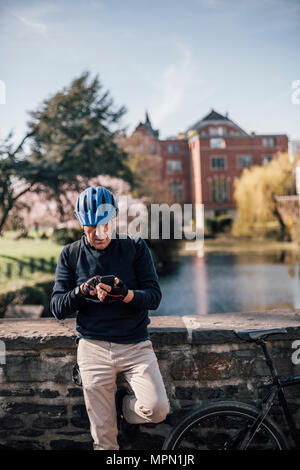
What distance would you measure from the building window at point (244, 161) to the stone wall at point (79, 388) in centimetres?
4595

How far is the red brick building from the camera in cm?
4609

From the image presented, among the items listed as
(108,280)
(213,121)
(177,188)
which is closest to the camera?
(108,280)

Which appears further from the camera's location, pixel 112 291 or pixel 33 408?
pixel 33 408

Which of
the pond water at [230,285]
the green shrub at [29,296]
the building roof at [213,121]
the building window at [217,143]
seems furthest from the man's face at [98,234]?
the building roof at [213,121]

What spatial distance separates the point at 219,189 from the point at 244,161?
4149mm

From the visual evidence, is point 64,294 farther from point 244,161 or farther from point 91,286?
point 244,161

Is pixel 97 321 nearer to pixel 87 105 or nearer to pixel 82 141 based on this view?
pixel 82 141

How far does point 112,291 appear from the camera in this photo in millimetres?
1994

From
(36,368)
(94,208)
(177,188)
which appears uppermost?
(177,188)

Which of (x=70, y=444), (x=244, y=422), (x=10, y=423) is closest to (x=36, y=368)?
(x=10, y=423)

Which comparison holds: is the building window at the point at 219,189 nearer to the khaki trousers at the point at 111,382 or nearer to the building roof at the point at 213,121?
the building roof at the point at 213,121

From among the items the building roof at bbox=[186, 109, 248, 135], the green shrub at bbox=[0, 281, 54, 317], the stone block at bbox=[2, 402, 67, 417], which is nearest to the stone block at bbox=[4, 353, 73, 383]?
the stone block at bbox=[2, 402, 67, 417]
